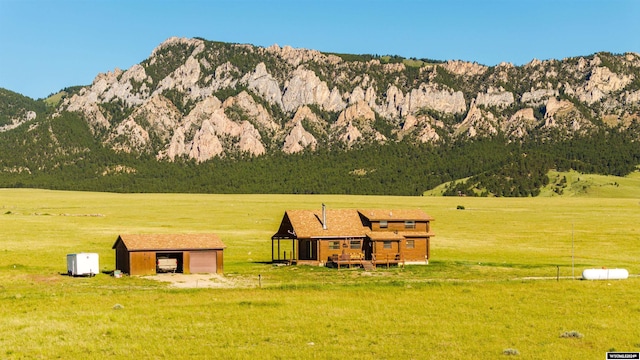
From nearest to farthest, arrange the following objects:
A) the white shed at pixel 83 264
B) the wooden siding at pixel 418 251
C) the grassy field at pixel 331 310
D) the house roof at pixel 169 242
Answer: the grassy field at pixel 331 310 → the white shed at pixel 83 264 → the house roof at pixel 169 242 → the wooden siding at pixel 418 251

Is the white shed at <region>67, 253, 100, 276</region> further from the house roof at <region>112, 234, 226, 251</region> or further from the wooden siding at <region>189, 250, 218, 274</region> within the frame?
the wooden siding at <region>189, 250, 218, 274</region>

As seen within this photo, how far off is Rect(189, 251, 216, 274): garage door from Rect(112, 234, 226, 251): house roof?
28.4 inches

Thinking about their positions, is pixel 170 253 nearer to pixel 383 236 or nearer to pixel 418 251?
pixel 383 236

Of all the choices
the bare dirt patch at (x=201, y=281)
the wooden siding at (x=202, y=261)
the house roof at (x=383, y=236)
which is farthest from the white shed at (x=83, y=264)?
the house roof at (x=383, y=236)

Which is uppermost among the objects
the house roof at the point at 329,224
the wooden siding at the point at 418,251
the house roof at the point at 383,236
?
the house roof at the point at 329,224

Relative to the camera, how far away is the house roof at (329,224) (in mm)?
73688

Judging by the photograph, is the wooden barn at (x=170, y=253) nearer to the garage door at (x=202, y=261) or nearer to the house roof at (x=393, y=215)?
the garage door at (x=202, y=261)

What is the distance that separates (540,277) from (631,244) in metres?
40.0

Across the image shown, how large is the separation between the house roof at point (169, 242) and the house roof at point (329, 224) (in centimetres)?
1001

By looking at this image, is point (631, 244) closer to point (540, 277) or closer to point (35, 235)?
point (540, 277)

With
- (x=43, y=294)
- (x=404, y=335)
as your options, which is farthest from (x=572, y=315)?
(x=43, y=294)

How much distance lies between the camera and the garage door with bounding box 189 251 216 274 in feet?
219

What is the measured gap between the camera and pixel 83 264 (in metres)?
62.1

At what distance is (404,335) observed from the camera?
3644 centimetres
